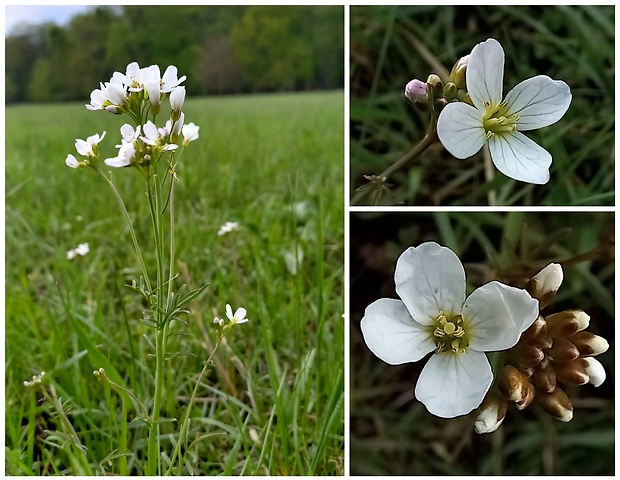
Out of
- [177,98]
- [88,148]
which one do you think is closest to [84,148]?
[88,148]

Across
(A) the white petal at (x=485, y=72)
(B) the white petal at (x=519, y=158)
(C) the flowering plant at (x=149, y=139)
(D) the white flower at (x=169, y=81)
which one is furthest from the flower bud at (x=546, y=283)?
(D) the white flower at (x=169, y=81)

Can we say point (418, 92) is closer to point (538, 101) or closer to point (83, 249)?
point (538, 101)

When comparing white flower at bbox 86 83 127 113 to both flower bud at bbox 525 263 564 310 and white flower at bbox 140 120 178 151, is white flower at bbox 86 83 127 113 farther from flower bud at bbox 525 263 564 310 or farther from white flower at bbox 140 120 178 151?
flower bud at bbox 525 263 564 310

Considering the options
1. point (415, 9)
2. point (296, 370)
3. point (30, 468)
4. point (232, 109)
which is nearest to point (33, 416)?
point (30, 468)

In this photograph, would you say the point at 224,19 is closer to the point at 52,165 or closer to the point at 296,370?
the point at 52,165

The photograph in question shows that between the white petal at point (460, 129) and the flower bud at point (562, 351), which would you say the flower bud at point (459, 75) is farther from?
the flower bud at point (562, 351)

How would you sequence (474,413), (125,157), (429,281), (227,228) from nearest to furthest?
(125,157) < (429,281) < (474,413) < (227,228)
